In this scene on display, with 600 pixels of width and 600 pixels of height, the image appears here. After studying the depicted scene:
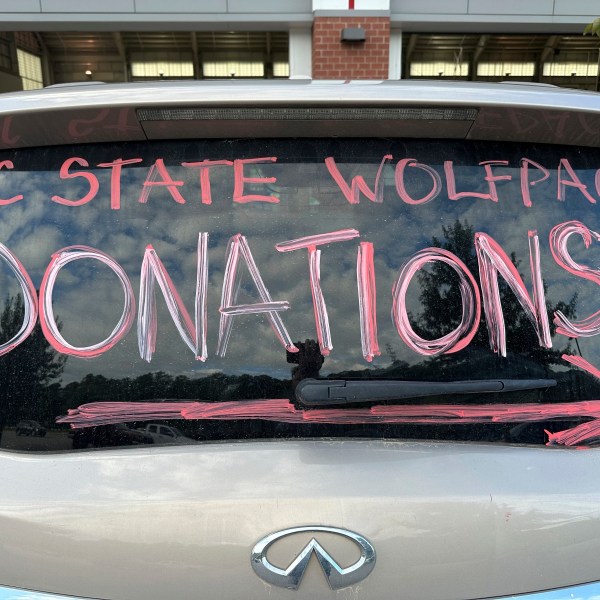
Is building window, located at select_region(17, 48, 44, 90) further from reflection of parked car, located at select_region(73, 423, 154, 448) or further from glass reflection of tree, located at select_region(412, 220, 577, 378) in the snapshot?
glass reflection of tree, located at select_region(412, 220, 577, 378)

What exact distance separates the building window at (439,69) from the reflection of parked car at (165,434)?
32.1 ft

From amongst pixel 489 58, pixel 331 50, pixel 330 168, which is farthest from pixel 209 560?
pixel 489 58

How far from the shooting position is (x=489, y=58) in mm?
10242

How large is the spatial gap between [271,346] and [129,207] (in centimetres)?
49

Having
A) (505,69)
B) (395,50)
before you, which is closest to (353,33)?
(395,50)

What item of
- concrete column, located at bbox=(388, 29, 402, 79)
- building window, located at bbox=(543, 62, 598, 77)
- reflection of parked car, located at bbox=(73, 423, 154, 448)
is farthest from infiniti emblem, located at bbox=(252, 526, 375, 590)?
building window, located at bbox=(543, 62, 598, 77)

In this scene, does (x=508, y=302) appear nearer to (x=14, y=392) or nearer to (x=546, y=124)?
(x=546, y=124)

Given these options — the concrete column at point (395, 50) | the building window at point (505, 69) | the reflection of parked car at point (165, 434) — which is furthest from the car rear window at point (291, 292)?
the building window at point (505, 69)

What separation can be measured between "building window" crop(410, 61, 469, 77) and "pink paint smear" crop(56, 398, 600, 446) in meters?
9.60

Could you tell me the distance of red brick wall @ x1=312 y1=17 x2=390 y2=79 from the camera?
26.4ft

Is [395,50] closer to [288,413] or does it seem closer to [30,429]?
[288,413]

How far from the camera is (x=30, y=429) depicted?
1.27 meters

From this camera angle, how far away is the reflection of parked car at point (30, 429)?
4.17 feet

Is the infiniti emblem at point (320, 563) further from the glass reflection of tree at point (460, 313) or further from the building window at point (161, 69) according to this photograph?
the building window at point (161, 69)
